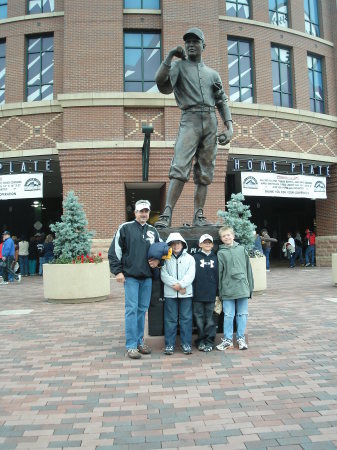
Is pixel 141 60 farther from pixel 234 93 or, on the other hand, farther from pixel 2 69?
pixel 2 69

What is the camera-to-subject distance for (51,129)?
16.2 meters

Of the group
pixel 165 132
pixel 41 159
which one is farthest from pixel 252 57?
pixel 41 159

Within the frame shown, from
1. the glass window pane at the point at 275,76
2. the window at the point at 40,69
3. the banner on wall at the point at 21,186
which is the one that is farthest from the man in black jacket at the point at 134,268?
the glass window pane at the point at 275,76

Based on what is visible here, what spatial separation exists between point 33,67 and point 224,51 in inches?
308

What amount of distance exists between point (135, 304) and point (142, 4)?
15.6 m

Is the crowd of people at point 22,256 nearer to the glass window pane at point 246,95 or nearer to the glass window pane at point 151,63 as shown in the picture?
the glass window pane at point 151,63

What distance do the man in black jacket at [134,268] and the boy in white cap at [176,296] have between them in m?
0.23

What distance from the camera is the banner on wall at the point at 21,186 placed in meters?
16.2

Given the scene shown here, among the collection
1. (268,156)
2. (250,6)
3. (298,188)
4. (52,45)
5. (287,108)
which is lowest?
(298,188)

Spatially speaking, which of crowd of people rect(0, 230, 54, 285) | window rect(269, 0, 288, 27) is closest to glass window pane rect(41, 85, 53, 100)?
crowd of people rect(0, 230, 54, 285)

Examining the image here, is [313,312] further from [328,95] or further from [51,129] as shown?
[328,95]

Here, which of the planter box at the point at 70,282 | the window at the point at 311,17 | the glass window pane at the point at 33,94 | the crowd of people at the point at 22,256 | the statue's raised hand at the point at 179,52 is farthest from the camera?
the window at the point at 311,17

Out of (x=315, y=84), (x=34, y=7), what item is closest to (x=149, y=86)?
(x=34, y=7)

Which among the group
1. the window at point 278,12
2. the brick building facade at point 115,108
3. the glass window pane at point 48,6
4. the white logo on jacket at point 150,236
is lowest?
the white logo on jacket at point 150,236
